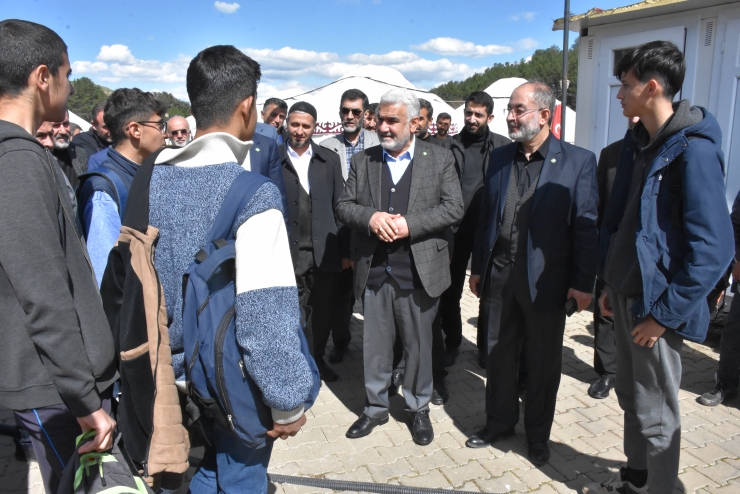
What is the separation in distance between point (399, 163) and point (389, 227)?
533mm

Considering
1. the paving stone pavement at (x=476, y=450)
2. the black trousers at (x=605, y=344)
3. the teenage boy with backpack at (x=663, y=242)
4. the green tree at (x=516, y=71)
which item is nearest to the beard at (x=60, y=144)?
the paving stone pavement at (x=476, y=450)

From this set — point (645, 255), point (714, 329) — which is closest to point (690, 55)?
Result: point (714, 329)

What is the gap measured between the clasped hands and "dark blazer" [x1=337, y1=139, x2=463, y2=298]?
5 centimetres

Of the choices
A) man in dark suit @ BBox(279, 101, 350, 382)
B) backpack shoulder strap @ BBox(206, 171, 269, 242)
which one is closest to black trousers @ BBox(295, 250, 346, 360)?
man in dark suit @ BBox(279, 101, 350, 382)

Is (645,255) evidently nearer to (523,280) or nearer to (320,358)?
(523,280)

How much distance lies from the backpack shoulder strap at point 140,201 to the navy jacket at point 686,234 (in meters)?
2.07

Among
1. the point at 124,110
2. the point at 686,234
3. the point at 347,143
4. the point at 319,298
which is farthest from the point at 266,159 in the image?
the point at 686,234

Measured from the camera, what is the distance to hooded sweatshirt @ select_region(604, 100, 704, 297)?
240cm

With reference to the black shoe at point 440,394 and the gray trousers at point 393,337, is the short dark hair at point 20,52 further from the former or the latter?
the black shoe at point 440,394

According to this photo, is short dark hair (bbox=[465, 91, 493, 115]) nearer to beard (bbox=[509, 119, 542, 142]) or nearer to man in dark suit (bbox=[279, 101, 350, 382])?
man in dark suit (bbox=[279, 101, 350, 382])

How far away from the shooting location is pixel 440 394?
166 inches

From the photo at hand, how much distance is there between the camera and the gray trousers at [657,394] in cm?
250

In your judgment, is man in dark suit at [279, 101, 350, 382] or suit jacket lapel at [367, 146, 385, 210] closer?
suit jacket lapel at [367, 146, 385, 210]

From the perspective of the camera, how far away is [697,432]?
3.69 metres
